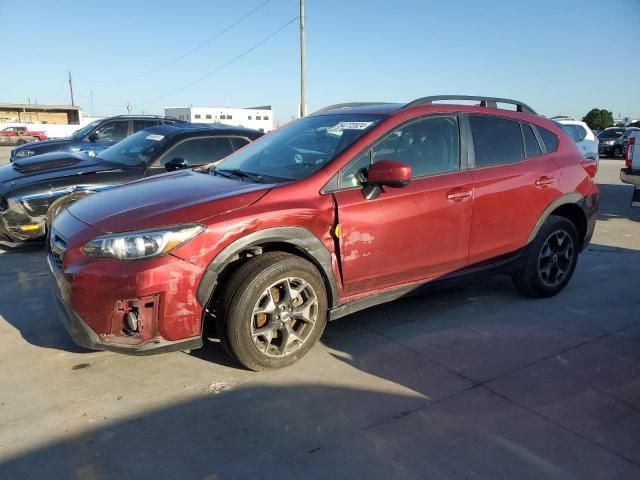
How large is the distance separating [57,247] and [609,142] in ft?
99.3

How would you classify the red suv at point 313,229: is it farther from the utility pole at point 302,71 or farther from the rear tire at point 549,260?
the utility pole at point 302,71

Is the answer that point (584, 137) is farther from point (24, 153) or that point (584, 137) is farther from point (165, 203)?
point (165, 203)

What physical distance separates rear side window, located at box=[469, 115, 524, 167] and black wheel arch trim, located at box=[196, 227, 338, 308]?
1641 mm

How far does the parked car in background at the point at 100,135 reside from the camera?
34.2 feet

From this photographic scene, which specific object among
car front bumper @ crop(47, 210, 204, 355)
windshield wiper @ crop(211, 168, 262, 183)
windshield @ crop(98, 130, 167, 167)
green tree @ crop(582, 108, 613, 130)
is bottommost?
car front bumper @ crop(47, 210, 204, 355)

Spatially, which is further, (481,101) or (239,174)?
(481,101)

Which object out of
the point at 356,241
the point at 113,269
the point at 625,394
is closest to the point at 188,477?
the point at 113,269

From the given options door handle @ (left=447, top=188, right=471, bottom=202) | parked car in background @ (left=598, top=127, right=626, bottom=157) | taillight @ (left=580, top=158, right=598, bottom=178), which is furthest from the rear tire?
parked car in background @ (left=598, top=127, right=626, bottom=157)

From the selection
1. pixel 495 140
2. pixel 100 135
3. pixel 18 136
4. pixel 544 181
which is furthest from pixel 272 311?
pixel 18 136

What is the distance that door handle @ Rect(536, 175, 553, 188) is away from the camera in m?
4.54

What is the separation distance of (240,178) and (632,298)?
381cm

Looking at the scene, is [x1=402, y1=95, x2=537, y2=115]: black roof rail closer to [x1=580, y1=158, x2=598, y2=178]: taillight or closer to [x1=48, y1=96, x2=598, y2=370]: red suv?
[x1=48, y1=96, x2=598, y2=370]: red suv

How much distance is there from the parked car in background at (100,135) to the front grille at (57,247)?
729 cm

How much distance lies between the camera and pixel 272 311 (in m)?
3.30
